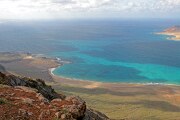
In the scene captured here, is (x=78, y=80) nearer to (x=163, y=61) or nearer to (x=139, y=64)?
(x=139, y=64)

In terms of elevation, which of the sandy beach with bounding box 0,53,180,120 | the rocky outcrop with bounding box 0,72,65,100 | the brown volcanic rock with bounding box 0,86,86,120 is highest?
the brown volcanic rock with bounding box 0,86,86,120

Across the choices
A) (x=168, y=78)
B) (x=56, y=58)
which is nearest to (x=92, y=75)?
(x=168, y=78)

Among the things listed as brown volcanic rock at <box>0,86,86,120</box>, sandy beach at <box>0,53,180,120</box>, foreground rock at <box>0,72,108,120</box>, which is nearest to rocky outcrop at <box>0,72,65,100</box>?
foreground rock at <box>0,72,108,120</box>

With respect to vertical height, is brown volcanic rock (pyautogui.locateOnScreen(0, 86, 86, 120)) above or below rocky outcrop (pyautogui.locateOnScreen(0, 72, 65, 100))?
above

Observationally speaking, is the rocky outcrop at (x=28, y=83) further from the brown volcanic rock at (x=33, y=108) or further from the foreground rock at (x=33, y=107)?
the brown volcanic rock at (x=33, y=108)

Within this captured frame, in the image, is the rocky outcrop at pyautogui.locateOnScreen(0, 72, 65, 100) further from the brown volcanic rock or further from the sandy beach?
the sandy beach

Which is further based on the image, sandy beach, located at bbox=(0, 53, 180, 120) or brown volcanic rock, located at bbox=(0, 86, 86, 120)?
sandy beach, located at bbox=(0, 53, 180, 120)

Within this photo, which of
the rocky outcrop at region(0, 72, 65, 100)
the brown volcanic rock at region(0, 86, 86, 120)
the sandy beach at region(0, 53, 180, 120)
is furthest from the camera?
the sandy beach at region(0, 53, 180, 120)

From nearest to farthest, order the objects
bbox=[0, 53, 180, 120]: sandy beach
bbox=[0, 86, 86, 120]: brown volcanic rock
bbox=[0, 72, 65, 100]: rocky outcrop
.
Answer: bbox=[0, 86, 86, 120]: brown volcanic rock
bbox=[0, 72, 65, 100]: rocky outcrop
bbox=[0, 53, 180, 120]: sandy beach
